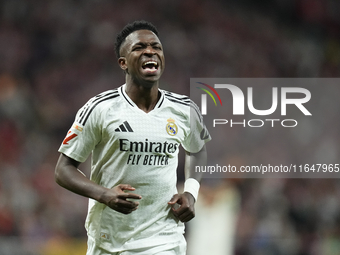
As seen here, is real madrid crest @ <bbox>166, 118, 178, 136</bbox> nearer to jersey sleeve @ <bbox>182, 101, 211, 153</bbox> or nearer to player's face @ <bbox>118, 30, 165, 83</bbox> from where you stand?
jersey sleeve @ <bbox>182, 101, 211, 153</bbox>

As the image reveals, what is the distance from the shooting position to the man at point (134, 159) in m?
3.13

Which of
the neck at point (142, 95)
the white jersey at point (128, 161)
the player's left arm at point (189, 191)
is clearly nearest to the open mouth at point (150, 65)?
the neck at point (142, 95)

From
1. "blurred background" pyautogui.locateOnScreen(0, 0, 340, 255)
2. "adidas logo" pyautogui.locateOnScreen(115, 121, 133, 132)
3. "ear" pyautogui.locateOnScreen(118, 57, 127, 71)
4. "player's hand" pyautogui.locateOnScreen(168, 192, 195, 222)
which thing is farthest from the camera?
"blurred background" pyautogui.locateOnScreen(0, 0, 340, 255)

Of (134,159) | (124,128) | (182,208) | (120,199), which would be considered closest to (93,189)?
(120,199)

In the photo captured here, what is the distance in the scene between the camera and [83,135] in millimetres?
3143

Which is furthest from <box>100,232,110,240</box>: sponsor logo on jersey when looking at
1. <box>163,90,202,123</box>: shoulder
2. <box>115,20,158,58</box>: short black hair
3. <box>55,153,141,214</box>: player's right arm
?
<box>115,20,158,58</box>: short black hair

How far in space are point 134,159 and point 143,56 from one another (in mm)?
677

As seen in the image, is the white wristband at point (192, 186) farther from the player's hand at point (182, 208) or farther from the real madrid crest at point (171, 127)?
the real madrid crest at point (171, 127)

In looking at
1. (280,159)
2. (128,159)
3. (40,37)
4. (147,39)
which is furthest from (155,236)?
(40,37)

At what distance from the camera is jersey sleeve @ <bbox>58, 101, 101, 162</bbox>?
314cm

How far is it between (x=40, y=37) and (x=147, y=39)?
23.9 ft

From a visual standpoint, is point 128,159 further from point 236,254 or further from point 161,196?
point 236,254

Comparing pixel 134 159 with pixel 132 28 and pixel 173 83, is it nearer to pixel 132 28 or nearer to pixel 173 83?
pixel 132 28

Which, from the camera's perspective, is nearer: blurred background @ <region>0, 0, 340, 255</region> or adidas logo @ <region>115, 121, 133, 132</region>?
adidas logo @ <region>115, 121, 133, 132</region>
